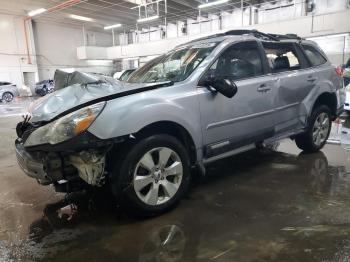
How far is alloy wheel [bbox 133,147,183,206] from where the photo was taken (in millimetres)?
2551

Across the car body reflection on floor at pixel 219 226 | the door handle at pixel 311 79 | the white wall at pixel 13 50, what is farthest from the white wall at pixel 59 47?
the car body reflection on floor at pixel 219 226

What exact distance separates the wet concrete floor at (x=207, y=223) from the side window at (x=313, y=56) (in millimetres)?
1489

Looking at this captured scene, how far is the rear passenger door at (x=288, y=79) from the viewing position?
365cm

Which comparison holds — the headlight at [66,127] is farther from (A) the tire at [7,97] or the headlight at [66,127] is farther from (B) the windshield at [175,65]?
(A) the tire at [7,97]

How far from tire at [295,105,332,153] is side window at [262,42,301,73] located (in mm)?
756

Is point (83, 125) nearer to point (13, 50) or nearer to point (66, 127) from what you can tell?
point (66, 127)

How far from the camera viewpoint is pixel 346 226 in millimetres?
2396

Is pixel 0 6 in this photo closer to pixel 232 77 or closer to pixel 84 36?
pixel 84 36

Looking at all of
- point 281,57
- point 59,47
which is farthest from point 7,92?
point 281,57

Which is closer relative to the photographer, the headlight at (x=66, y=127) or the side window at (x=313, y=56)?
the headlight at (x=66, y=127)

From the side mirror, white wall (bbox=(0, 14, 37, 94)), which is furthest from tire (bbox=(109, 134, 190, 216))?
white wall (bbox=(0, 14, 37, 94))

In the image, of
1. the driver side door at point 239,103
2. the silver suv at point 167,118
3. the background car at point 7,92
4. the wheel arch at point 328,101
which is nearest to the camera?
the silver suv at point 167,118

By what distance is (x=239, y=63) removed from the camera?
333 centimetres

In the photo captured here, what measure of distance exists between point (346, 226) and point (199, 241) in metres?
1.18
